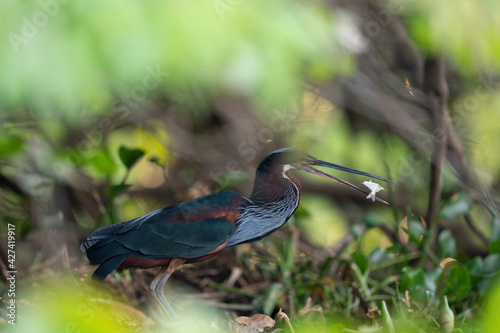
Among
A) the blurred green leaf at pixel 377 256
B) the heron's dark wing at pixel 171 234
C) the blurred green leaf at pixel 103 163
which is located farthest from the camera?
the blurred green leaf at pixel 377 256

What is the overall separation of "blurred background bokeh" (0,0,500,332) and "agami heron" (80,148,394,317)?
0.07 m

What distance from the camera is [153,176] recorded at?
64.1 inches

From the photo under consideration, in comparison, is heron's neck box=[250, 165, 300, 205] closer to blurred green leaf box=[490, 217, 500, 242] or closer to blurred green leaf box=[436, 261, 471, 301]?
blurred green leaf box=[436, 261, 471, 301]

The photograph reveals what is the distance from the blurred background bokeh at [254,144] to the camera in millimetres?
984

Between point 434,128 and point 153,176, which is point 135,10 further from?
point 434,128

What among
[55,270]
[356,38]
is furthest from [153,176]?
[356,38]

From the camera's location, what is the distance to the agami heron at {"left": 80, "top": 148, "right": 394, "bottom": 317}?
2.08 feet

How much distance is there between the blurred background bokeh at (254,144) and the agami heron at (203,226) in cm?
7

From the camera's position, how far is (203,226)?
643mm

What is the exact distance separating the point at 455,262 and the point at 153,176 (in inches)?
34.7

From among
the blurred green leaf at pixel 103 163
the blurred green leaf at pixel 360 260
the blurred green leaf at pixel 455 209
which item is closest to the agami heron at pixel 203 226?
the blurred green leaf at pixel 103 163

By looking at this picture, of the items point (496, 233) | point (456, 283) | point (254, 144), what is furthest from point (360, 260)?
point (254, 144)

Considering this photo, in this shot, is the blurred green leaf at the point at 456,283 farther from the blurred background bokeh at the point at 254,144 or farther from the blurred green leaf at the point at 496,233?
the blurred green leaf at the point at 496,233

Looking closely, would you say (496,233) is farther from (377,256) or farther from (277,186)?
(277,186)
